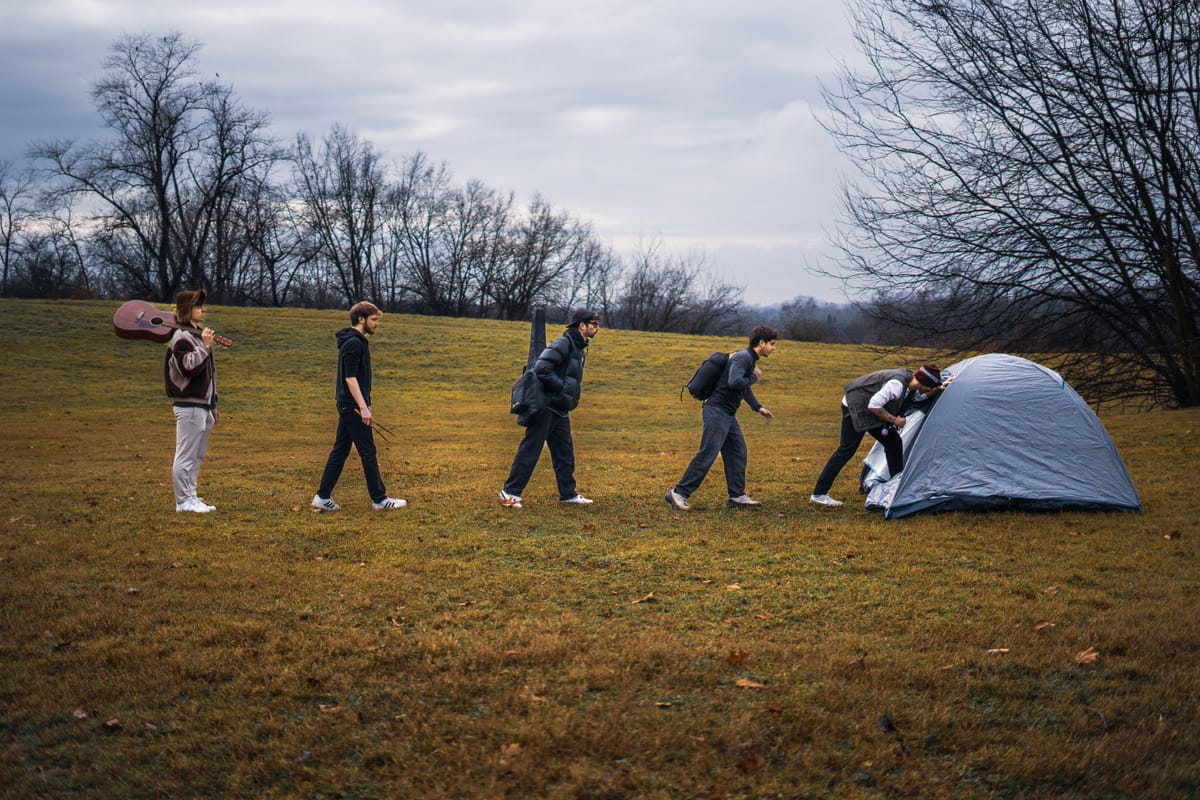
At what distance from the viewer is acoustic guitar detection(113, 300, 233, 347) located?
9102 mm

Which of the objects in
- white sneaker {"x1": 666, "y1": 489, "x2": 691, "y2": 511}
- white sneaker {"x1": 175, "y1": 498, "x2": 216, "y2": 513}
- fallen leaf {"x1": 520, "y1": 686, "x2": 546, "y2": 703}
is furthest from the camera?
white sneaker {"x1": 666, "y1": 489, "x2": 691, "y2": 511}

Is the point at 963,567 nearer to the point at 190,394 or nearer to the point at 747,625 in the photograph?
the point at 747,625

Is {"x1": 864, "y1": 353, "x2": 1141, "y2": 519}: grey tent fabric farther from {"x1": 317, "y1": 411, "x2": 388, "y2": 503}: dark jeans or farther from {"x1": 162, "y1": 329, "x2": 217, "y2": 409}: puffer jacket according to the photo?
{"x1": 162, "y1": 329, "x2": 217, "y2": 409}: puffer jacket

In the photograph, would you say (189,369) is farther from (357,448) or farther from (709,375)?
(709,375)

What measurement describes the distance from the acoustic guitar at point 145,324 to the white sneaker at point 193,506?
1.69 meters

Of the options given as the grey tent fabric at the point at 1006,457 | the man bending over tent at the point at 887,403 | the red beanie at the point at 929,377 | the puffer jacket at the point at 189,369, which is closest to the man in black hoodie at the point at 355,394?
the puffer jacket at the point at 189,369

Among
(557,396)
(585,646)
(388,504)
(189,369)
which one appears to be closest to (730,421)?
(557,396)

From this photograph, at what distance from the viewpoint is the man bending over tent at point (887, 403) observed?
9.09 metres

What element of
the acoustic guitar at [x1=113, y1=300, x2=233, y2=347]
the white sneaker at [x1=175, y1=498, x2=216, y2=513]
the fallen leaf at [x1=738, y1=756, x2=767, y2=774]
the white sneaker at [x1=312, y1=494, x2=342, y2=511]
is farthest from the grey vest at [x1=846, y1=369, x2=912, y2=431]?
the white sneaker at [x1=175, y1=498, x2=216, y2=513]

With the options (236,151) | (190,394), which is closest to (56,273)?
(236,151)

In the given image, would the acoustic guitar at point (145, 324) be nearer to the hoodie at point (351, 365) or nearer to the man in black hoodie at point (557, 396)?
the hoodie at point (351, 365)

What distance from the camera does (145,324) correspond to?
9164mm

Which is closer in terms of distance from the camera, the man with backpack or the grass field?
the grass field

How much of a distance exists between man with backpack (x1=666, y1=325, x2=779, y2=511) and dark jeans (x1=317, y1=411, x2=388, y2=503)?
10.7 ft
